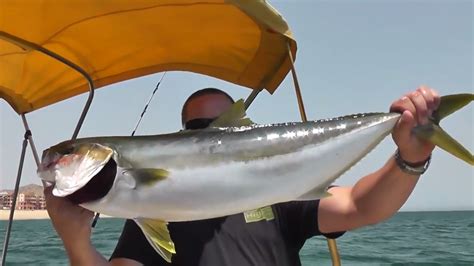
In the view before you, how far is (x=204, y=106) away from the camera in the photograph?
10.4ft

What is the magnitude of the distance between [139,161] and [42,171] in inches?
16.0

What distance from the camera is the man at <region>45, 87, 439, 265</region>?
8.59 feet

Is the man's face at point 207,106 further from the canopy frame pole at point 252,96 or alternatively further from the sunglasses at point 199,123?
the canopy frame pole at point 252,96

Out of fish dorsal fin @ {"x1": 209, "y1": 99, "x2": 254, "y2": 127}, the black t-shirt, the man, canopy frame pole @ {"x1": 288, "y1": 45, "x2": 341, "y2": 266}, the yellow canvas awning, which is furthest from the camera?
canopy frame pole @ {"x1": 288, "y1": 45, "x2": 341, "y2": 266}

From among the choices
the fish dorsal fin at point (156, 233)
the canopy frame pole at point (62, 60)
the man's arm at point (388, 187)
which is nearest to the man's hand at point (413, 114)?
the man's arm at point (388, 187)

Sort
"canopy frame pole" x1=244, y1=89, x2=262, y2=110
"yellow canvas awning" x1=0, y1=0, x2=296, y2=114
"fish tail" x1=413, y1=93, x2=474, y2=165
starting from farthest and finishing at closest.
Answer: "canopy frame pole" x1=244, y1=89, x2=262, y2=110, "yellow canvas awning" x1=0, y1=0, x2=296, y2=114, "fish tail" x1=413, y1=93, x2=474, y2=165

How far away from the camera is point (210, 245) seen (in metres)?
2.98

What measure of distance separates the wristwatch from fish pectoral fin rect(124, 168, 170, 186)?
3.84 ft

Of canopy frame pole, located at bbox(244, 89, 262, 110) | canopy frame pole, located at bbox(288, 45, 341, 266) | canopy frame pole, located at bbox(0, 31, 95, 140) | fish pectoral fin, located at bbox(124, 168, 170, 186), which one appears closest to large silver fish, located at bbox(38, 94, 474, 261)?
fish pectoral fin, located at bbox(124, 168, 170, 186)

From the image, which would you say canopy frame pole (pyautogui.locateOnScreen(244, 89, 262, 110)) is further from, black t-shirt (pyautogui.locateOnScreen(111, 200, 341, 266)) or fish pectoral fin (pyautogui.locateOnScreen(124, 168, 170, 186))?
fish pectoral fin (pyautogui.locateOnScreen(124, 168, 170, 186))

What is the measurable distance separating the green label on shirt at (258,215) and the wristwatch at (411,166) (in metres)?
0.78

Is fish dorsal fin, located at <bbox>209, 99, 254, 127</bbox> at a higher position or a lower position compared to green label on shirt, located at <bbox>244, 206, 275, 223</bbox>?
higher

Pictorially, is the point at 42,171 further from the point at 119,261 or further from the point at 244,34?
the point at 244,34

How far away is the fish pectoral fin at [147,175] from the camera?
2.12 meters
